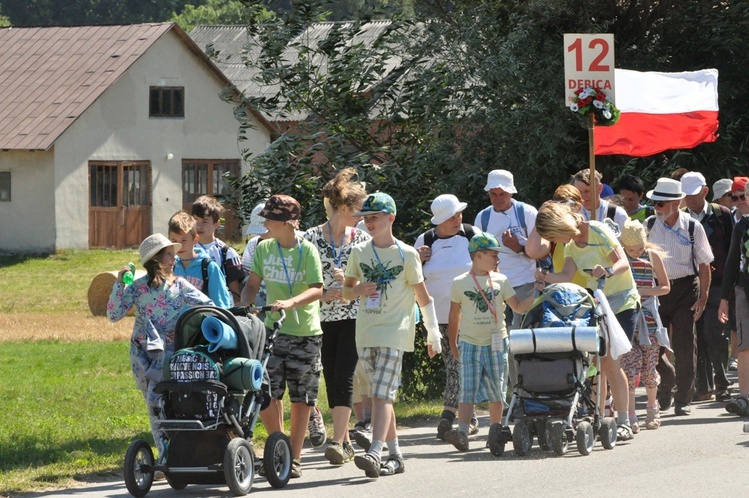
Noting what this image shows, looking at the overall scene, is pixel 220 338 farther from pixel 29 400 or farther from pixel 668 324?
pixel 29 400

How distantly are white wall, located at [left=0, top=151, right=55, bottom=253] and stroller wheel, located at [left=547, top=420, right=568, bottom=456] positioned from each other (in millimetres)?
35244

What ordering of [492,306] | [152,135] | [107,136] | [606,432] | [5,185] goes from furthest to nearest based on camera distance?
[152,135], [107,136], [5,185], [492,306], [606,432]

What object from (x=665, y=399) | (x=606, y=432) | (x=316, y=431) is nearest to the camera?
(x=606, y=432)

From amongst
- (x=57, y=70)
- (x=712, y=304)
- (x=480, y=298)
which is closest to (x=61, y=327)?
(x=712, y=304)

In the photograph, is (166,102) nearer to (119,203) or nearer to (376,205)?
(119,203)

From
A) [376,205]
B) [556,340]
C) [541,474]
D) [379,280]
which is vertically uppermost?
[376,205]

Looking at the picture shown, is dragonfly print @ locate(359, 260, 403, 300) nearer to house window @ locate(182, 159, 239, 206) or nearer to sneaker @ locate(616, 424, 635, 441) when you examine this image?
sneaker @ locate(616, 424, 635, 441)

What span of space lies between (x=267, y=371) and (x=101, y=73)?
121 feet

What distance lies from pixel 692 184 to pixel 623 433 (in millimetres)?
3752

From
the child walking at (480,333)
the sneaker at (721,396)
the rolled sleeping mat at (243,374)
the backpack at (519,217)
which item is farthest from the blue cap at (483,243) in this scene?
the sneaker at (721,396)

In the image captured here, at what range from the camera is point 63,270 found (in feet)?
129

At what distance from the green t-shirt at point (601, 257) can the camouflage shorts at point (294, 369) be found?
2358mm

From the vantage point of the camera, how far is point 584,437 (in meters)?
9.71

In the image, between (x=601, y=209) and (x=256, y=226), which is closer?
(x=601, y=209)
